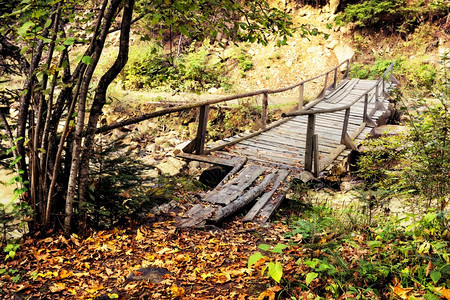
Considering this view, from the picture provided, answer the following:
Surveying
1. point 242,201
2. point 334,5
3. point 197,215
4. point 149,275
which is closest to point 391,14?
point 334,5

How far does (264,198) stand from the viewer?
195 inches

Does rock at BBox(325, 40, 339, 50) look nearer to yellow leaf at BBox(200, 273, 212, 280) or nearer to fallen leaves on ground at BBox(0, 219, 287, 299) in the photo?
fallen leaves on ground at BBox(0, 219, 287, 299)

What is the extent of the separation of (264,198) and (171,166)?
16.8ft

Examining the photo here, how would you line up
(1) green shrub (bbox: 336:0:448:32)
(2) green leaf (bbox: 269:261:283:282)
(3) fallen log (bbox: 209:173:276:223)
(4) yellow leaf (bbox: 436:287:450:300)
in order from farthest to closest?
(1) green shrub (bbox: 336:0:448:32) → (3) fallen log (bbox: 209:173:276:223) → (2) green leaf (bbox: 269:261:283:282) → (4) yellow leaf (bbox: 436:287:450:300)

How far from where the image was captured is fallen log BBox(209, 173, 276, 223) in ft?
13.8

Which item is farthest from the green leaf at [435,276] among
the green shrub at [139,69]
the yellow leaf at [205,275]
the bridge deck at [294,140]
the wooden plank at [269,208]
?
the green shrub at [139,69]

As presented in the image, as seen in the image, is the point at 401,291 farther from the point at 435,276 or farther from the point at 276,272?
the point at 276,272

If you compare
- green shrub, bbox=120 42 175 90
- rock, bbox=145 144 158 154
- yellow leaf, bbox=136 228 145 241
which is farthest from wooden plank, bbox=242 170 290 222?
green shrub, bbox=120 42 175 90

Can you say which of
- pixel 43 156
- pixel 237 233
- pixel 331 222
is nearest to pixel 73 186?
pixel 43 156

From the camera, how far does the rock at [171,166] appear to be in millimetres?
9359

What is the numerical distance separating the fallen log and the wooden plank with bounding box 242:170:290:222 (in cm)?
10

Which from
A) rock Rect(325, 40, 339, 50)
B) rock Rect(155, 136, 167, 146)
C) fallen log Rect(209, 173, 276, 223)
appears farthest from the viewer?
rock Rect(325, 40, 339, 50)

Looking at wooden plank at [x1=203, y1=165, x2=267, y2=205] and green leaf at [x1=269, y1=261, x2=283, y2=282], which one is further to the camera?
wooden plank at [x1=203, y1=165, x2=267, y2=205]

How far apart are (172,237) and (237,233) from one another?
0.75m
